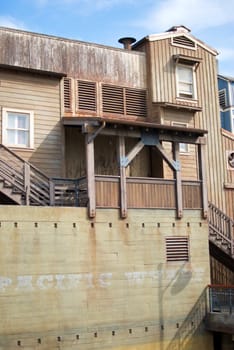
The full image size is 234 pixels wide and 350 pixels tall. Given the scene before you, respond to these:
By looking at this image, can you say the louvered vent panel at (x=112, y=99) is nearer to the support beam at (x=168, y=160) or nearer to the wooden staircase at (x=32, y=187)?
the support beam at (x=168, y=160)

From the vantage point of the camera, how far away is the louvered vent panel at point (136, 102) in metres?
22.2

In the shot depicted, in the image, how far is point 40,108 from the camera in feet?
65.1

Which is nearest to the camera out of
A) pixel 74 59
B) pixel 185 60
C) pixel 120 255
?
pixel 120 255

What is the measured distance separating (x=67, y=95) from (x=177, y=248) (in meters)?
7.30

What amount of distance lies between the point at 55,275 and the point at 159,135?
20.8ft

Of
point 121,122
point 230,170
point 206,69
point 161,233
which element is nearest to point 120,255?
point 161,233

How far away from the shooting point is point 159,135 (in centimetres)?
1889

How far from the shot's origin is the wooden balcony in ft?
56.7

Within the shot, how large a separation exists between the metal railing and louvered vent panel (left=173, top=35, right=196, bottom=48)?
10992mm

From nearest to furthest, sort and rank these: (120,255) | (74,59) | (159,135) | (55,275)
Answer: (55,275) < (120,255) < (159,135) < (74,59)

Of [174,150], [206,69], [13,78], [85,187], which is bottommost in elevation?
[85,187]

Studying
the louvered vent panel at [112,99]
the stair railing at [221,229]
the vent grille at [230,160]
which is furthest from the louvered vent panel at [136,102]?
the stair railing at [221,229]

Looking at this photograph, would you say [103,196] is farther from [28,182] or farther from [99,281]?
[99,281]

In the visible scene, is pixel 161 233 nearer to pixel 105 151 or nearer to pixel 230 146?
pixel 105 151
